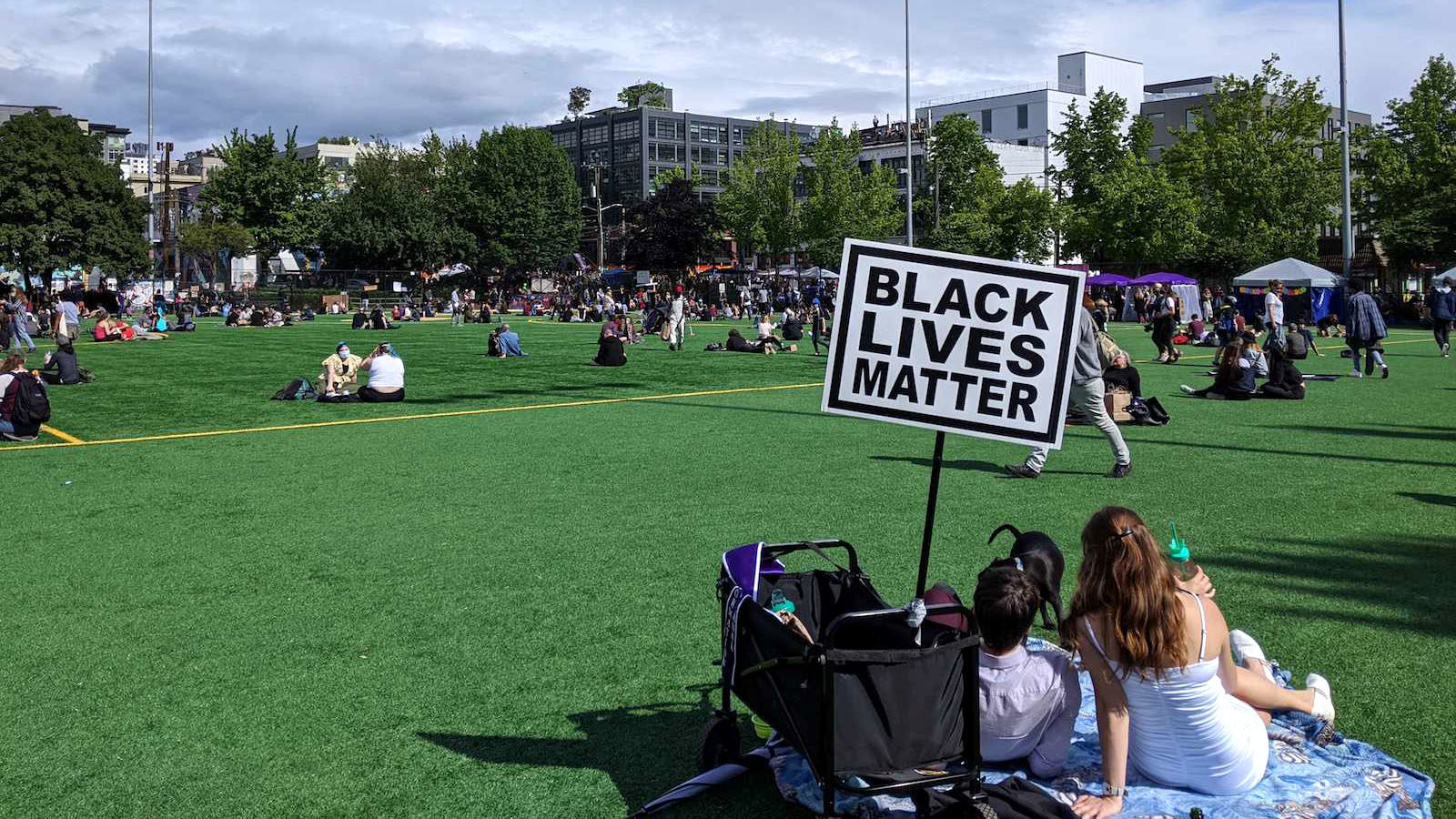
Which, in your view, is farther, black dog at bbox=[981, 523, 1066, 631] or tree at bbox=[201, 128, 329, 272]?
tree at bbox=[201, 128, 329, 272]

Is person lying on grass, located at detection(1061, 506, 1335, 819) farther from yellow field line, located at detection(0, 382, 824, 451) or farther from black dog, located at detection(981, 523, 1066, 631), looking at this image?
yellow field line, located at detection(0, 382, 824, 451)

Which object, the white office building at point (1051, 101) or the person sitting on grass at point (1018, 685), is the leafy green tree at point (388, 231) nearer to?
the white office building at point (1051, 101)

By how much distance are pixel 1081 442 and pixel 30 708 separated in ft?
37.7

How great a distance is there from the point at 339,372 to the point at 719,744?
17.1 meters

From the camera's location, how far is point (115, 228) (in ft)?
223

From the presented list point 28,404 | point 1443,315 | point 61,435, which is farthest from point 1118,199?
point 28,404

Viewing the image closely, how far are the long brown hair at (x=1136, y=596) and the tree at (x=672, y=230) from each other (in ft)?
285

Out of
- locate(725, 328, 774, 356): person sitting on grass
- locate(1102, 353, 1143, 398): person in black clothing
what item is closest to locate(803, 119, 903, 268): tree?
locate(725, 328, 774, 356): person sitting on grass

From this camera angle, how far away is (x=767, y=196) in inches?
3226

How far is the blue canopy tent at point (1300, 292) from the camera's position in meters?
41.3

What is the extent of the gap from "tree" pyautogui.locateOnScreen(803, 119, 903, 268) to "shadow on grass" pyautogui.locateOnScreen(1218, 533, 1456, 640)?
69.1m

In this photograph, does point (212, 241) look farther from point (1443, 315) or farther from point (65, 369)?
point (1443, 315)

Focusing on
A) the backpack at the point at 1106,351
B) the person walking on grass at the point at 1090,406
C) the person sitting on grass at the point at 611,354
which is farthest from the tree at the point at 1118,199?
the person walking on grass at the point at 1090,406

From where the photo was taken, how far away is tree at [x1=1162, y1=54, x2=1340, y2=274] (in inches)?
2356
